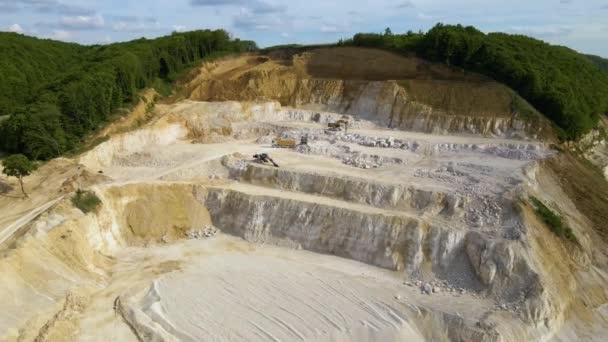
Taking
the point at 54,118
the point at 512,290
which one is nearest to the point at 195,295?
the point at 512,290

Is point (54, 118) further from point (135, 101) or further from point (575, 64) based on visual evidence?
point (575, 64)

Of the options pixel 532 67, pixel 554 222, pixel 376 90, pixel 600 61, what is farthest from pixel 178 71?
pixel 600 61

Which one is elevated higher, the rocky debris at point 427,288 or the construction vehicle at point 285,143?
the construction vehicle at point 285,143

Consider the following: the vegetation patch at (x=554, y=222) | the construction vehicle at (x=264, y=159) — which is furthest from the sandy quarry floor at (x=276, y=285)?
the vegetation patch at (x=554, y=222)

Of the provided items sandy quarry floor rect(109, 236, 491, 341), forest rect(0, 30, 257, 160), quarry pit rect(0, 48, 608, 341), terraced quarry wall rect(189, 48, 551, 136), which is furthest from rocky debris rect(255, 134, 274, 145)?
sandy quarry floor rect(109, 236, 491, 341)

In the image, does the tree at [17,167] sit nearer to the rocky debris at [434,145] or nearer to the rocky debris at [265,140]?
the rocky debris at [265,140]

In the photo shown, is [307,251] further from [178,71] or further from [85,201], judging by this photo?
[178,71]

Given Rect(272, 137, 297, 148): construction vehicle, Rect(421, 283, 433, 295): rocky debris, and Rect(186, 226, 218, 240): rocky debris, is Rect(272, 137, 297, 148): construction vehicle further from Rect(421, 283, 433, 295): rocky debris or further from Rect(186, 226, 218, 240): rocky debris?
Rect(421, 283, 433, 295): rocky debris
